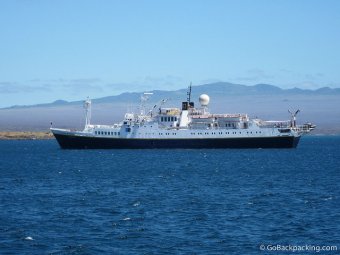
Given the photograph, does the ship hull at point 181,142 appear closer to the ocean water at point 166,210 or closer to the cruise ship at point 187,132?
the cruise ship at point 187,132

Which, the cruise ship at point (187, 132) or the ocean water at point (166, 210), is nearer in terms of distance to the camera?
the ocean water at point (166, 210)

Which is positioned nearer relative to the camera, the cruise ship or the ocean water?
the ocean water

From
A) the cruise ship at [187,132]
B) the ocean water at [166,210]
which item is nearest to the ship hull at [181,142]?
the cruise ship at [187,132]

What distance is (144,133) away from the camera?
4018 inches

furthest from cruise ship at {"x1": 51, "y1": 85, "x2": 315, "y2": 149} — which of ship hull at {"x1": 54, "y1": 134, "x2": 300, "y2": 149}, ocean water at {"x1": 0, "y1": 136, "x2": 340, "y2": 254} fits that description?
ocean water at {"x1": 0, "y1": 136, "x2": 340, "y2": 254}

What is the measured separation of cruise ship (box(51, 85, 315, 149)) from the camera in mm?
101312

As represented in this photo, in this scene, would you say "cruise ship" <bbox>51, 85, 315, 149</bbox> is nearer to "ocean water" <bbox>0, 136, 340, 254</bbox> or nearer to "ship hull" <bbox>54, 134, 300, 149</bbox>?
"ship hull" <bbox>54, 134, 300, 149</bbox>

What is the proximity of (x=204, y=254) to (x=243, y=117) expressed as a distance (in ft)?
248

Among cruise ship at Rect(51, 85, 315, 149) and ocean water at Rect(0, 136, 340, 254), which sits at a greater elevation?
cruise ship at Rect(51, 85, 315, 149)

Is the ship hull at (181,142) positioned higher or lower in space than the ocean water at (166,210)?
higher

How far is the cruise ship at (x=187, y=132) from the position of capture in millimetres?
101312

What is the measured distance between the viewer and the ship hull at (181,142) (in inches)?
4006

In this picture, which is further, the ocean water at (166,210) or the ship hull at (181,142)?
the ship hull at (181,142)

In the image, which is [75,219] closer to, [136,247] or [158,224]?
[158,224]
